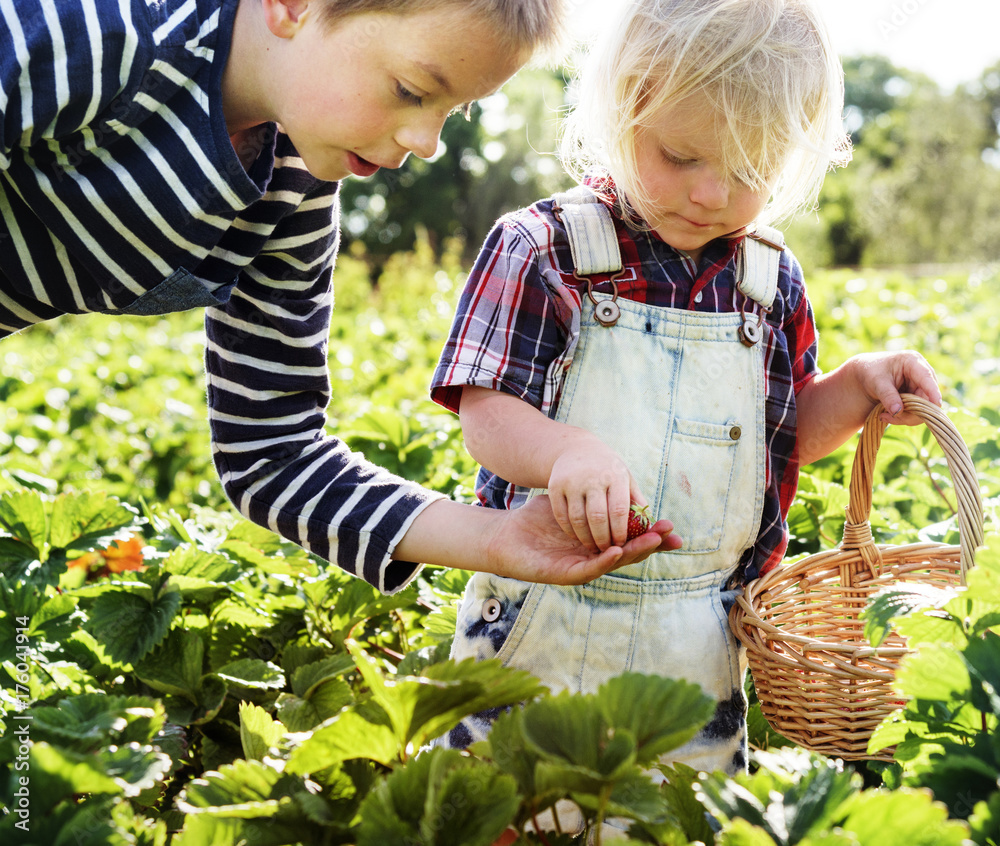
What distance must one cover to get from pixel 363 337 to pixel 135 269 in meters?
4.38

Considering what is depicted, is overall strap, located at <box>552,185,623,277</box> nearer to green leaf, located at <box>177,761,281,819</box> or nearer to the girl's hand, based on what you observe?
the girl's hand

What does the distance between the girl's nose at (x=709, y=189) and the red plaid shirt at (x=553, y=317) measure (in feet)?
0.55

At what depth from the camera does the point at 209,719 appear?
1.63 metres

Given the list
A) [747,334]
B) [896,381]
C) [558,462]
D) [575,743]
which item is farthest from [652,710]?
[896,381]

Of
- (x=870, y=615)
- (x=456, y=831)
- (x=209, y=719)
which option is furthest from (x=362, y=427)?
(x=456, y=831)

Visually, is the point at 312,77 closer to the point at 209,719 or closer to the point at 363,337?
the point at 209,719

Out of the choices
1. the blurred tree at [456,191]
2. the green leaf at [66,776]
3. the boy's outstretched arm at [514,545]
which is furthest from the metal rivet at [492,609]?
the blurred tree at [456,191]

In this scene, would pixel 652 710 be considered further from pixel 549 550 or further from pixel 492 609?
pixel 492 609

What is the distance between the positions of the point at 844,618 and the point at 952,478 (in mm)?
432

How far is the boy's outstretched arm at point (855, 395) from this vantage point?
5.37ft

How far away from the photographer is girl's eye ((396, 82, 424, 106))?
1.30 m

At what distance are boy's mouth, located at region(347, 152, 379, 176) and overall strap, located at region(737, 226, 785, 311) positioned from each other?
714mm

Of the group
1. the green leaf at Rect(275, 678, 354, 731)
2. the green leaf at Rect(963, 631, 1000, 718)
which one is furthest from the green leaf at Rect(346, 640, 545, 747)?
the green leaf at Rect(275, 678, 354, 731)

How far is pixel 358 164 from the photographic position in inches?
54.9
